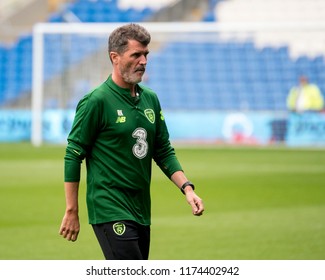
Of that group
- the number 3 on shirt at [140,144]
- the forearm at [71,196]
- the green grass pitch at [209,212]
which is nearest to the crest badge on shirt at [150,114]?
the number 3 on shirt at [140,144]

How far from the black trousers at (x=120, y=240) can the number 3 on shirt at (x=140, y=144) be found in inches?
18.4

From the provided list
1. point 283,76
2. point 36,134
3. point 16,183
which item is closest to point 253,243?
point 16,183

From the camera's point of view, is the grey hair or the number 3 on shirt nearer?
the grey hair

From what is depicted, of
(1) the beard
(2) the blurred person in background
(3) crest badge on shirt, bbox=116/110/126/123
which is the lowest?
(3) crest badge on shirt, bbox=116/110/126/123

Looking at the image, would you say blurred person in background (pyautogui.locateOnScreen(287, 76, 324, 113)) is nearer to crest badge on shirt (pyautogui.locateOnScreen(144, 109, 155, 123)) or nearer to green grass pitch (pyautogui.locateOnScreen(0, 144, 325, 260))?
green grass pitch (pyautogui.locateOnScreen(0, 144, 325, 260))

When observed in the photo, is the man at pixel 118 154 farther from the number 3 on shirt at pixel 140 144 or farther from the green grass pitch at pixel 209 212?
the green grass pitch at pixel 209 212

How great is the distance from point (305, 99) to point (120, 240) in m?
25.1

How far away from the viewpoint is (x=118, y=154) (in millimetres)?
6273

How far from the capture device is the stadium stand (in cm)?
3175

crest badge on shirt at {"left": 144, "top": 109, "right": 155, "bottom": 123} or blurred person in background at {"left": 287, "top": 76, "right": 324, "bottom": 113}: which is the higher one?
blurred person in background at {"left": 287, "top": 76, "right": 324, "bottom": 113}

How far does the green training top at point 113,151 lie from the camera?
20.2ft

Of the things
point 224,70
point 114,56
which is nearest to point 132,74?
point 114,56

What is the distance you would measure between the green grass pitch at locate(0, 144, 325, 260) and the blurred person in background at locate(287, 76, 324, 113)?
706 centimetres

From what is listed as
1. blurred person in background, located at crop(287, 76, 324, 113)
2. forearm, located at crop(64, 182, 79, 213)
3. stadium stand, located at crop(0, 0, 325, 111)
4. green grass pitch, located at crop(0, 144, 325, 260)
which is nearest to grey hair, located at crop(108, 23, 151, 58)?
forearm, located at crop(64, 182, 79, 213)
